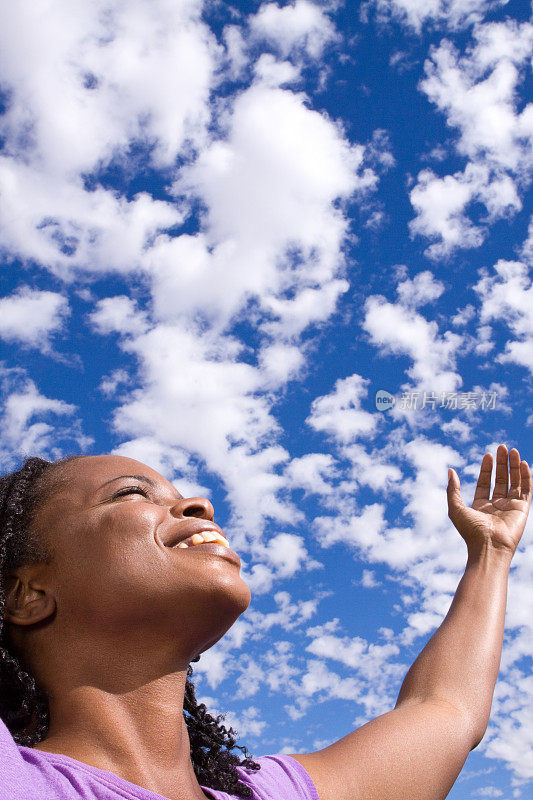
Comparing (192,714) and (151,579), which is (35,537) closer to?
(151,579)

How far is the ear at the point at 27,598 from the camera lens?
3156 mm

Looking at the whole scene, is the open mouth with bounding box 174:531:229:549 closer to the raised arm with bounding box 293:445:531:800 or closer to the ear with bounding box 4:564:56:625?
the ear with bounding box 4:564:56:625

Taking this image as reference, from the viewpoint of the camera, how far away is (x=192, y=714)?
12.4 feet

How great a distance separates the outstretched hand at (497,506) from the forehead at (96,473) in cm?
205

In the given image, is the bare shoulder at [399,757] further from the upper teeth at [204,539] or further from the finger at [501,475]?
the finger at [501,475]

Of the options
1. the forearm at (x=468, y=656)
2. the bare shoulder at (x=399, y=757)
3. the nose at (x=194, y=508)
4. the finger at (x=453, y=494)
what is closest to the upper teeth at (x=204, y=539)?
the nose at (x=194, y=508)

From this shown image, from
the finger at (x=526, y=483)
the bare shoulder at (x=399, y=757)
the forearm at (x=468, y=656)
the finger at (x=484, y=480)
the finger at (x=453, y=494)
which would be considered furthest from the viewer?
the finger at (x=484, y=480)

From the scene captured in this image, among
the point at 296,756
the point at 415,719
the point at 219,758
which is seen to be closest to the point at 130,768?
the point at 219,758

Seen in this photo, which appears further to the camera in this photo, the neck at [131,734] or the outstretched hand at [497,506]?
the outstretched hand at [497,506]

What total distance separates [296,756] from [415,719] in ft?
2.23

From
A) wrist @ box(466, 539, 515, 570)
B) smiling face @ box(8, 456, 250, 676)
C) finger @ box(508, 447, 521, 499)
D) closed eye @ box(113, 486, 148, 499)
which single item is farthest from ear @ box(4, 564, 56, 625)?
finger @ box(508, 447, 521, 499)

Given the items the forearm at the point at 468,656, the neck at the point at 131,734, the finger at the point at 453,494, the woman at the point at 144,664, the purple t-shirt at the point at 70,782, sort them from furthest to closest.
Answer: the finger at the point at 453,494
the forearm at the point at 468,656
the woman at the point at 144,664
the neck at the point at 131,734
the purple t-shirt at the point at 70,782

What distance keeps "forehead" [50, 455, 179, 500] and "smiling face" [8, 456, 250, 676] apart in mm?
27

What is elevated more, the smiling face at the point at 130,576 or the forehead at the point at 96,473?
the forehead at the point at 96,473
